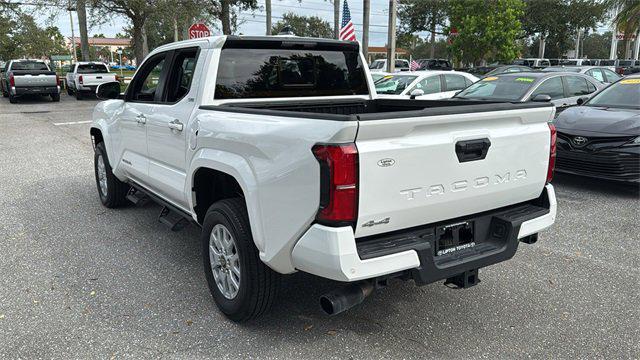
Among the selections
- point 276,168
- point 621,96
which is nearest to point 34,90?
point 621,96

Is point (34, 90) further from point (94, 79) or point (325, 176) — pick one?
point (325, 176)

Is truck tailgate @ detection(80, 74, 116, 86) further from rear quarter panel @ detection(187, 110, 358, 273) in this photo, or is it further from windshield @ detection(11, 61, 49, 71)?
rear quarter panel @ detection(187, 110, 358, 273)

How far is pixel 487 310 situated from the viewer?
369 cm

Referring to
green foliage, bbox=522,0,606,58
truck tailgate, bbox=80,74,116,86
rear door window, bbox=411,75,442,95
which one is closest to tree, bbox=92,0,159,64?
truck tailgate, bbox=80,74,116,86

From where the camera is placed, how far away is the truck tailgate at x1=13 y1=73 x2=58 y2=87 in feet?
70.7

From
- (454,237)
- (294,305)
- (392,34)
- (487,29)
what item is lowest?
(294,305)

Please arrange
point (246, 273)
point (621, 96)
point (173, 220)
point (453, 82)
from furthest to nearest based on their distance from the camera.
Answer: point (453, 82) < point (621, 96) < point (173, 220) < point (246, 273)

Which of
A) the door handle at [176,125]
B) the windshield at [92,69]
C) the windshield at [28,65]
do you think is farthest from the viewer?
the windshield at [92,69]

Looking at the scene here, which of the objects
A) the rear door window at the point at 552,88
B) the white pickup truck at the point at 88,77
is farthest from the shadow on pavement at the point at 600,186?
the white pickup truck at the point at 88,77

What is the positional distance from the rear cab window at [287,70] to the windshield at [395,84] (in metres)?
8.40

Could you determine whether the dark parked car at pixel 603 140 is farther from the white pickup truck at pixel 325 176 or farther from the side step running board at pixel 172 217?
the side step running board at pixel 172 217

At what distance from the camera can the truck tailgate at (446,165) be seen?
8.64 ft

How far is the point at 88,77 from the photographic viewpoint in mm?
23344

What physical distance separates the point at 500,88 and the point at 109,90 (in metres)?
6.99
